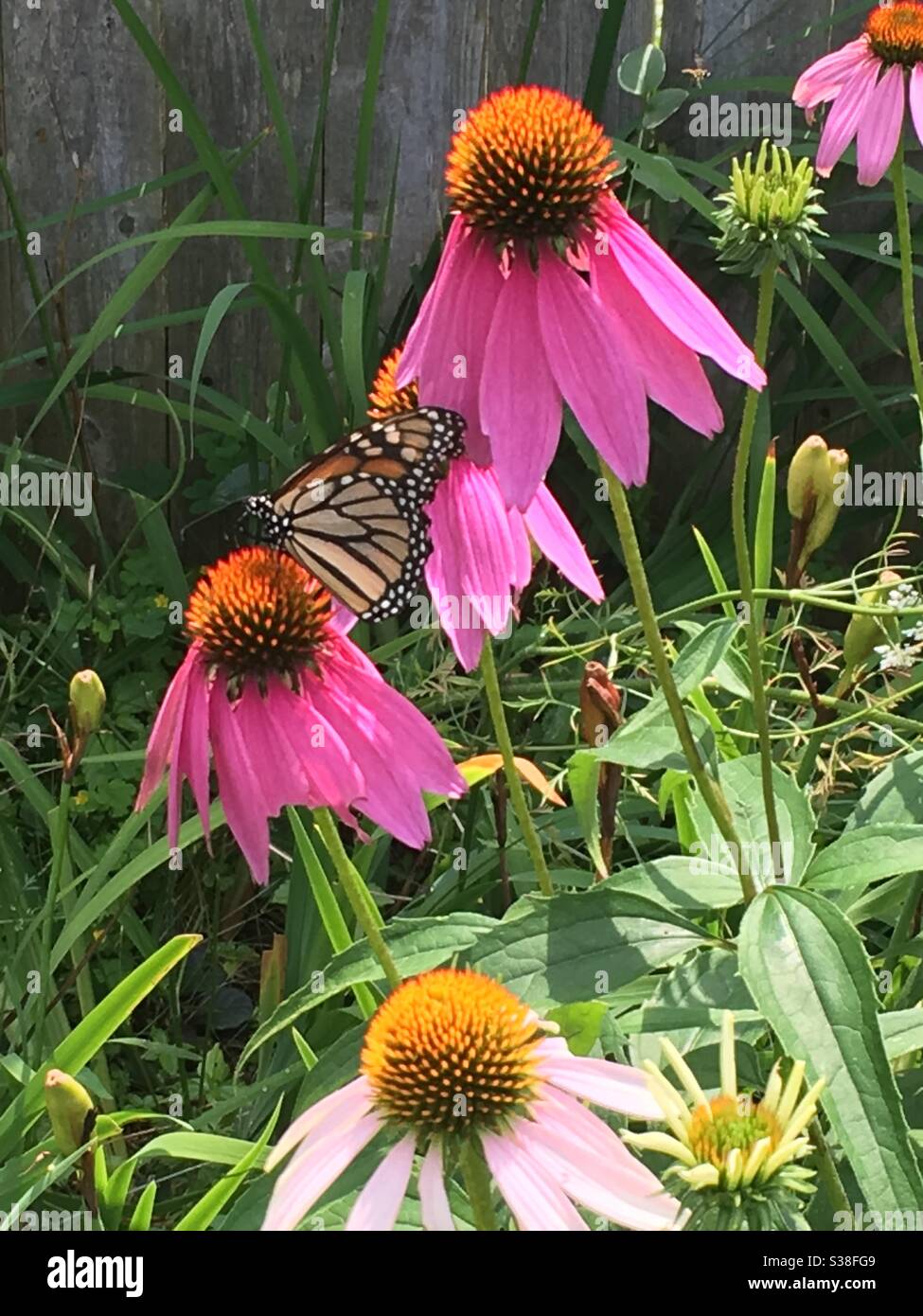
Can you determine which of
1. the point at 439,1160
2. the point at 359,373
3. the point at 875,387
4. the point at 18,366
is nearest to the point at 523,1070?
the point at 439,1160

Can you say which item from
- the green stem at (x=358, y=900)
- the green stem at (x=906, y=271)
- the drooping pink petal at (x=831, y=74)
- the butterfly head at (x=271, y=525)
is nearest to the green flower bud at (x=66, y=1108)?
the green stem at (x=358, y=900)

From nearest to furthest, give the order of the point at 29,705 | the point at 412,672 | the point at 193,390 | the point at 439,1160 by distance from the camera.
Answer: the point at 439,1160 < the point at 193,390 < the point at 412,672 < the point at 29,705

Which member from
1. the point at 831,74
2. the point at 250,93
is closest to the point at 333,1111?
the point at 831,74

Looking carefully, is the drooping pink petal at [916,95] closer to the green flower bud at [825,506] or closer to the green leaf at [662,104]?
the green flower bud at [825,506]

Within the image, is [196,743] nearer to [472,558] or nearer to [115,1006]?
[472,558]

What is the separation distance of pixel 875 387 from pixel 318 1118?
1.66 metres

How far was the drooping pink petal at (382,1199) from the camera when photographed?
0.56 metres

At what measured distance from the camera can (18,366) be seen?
7.22ft

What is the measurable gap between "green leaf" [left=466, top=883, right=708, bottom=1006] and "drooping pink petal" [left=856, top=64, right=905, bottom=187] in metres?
0.60

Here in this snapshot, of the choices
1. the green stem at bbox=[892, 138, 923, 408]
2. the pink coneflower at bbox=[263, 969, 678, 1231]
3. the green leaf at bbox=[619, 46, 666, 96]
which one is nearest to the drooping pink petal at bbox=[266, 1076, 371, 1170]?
the pink coneflower at bbox=[263, 969, 678, 1231]

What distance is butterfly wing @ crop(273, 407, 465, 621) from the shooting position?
0.80m
